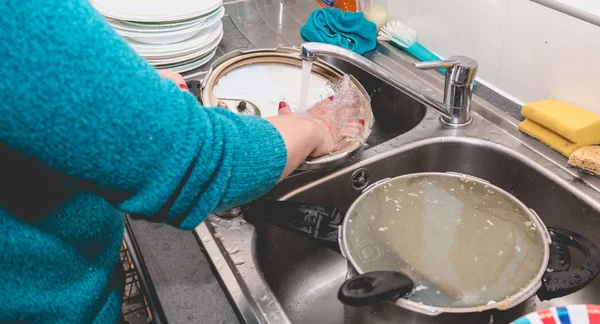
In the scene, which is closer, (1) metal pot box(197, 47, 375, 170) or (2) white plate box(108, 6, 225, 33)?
(1) metal pot box(197, 47, 375, 170)

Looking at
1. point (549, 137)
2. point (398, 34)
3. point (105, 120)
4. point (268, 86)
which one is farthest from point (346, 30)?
Result: point (105, 120)

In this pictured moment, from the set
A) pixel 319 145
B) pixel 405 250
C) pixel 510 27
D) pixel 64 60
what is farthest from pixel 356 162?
pixel 64 60

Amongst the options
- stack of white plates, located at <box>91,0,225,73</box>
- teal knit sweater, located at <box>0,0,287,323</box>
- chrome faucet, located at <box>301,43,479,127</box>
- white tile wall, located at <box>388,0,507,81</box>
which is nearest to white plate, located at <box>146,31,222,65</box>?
stack of white plates, located at <box>91,0,225,73</box>

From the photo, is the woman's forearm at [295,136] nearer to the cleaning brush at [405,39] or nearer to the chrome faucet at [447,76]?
the chrome faucet at [447,76]

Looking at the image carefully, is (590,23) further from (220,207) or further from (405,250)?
(220,207)

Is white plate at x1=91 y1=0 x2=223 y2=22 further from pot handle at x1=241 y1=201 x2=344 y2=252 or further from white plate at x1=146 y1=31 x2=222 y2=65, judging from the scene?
pot handle at x1=241 y1=201 x2=344 y2=252

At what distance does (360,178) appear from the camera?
0.86 metres

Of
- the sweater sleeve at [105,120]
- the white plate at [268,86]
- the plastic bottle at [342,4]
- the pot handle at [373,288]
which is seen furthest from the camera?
the plastic bottle at [342,4]

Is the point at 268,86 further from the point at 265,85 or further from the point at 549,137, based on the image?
the point at 549,137

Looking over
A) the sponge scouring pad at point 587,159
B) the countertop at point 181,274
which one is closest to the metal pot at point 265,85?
the countertop at point 181,274

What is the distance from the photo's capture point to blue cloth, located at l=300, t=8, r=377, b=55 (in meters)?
1.12

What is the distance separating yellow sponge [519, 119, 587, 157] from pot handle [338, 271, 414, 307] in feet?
1.37

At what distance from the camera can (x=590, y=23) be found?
30.4 inches

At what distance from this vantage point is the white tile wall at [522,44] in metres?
0.81
